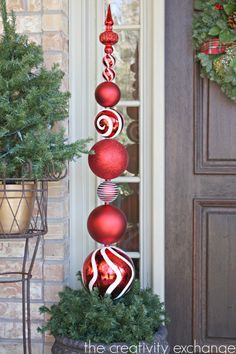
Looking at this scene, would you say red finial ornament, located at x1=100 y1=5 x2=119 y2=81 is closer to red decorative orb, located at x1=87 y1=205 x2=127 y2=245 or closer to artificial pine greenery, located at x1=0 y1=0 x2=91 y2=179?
artificial pine greenery, located at x1=0 y1=0 x2=91 y2=179

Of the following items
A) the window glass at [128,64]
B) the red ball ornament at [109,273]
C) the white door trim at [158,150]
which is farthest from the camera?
the window glass at [128,64]

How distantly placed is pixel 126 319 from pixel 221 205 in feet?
2.47

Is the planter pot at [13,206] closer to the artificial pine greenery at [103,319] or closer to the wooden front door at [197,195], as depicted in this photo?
the artificial pine greenery at [103,319]

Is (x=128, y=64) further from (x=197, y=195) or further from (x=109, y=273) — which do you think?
(x=109, y=273)

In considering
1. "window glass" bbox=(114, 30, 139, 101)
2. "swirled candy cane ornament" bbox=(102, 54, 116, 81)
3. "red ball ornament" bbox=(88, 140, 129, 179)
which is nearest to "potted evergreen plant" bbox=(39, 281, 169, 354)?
"red ball ornament" bbox=(88, 140, 129, 179)

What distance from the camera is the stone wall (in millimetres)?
2283

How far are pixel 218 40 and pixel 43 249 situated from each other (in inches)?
46.7

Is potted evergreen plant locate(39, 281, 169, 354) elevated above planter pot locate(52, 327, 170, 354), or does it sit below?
above

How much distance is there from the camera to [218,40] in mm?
2314

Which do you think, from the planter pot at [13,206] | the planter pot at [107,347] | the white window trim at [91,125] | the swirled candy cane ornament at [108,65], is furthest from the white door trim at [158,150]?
the planter pot at [13,206]

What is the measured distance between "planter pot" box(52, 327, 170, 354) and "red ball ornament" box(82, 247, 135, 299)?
205 millimetres

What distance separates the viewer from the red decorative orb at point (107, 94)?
7.03ft

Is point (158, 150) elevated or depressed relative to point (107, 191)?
elevated

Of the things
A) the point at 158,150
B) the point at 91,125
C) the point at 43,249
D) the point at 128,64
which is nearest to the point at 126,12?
the point at 128,64
